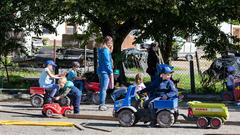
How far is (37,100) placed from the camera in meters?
14.5

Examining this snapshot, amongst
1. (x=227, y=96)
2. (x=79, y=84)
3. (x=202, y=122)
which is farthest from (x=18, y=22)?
(x=202, y=122)

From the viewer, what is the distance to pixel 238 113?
544 inches

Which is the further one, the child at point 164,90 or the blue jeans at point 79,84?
the blue jeans at point 79,84

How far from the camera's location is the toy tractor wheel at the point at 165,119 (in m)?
10.9

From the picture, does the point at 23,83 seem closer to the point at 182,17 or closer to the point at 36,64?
the point at 36,64

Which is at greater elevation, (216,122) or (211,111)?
(211,111)

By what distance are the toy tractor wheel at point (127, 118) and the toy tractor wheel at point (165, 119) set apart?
1.72 feet

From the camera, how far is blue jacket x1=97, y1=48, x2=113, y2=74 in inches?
527

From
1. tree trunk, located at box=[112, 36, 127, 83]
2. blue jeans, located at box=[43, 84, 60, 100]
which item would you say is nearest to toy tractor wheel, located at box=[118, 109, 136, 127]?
blue jeans, located at box=[43, 84, 60, 100]

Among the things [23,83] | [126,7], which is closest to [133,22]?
[126,7]

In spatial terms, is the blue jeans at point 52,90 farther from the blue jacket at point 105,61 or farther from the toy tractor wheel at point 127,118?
the toy tractor wheel at point 127,118

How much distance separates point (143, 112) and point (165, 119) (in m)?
0.47

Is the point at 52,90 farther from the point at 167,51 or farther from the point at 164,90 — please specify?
the point at 167,51

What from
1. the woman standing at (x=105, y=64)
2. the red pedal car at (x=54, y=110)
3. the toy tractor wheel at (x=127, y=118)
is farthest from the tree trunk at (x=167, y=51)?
the toy tractor wheel at (x=127, y=118)
